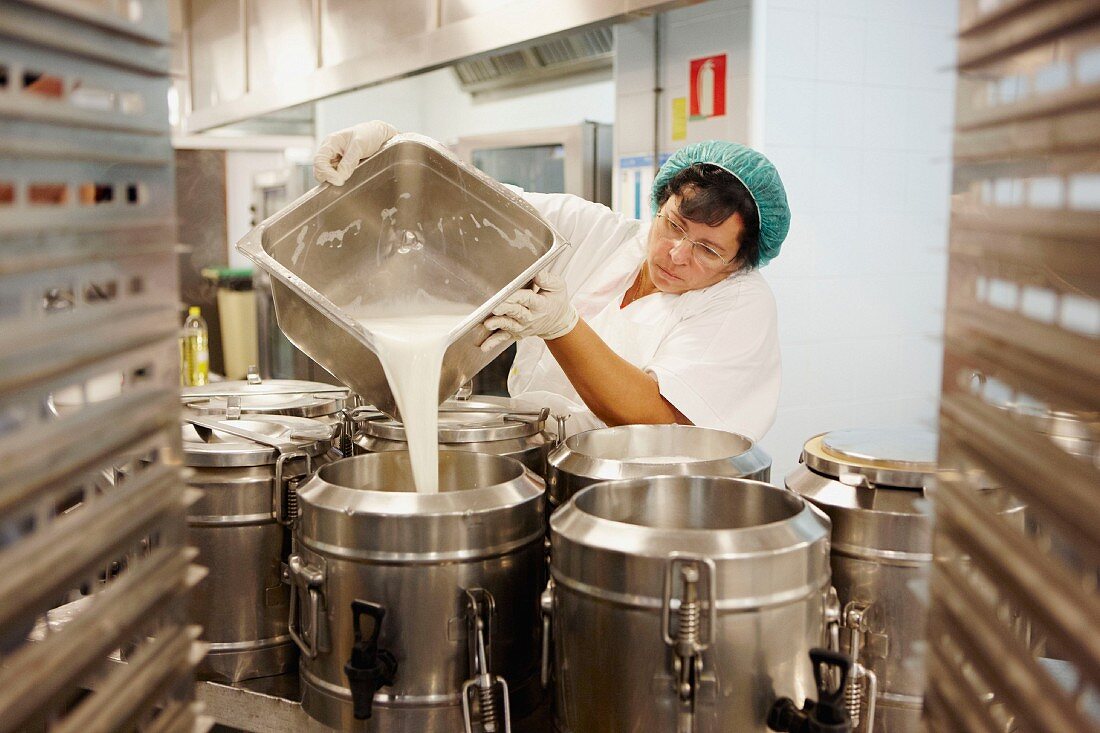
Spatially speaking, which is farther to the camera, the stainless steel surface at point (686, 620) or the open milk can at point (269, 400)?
the open milk can at point (269, 400)

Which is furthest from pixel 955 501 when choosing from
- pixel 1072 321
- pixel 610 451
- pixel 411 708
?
pixel 610 451

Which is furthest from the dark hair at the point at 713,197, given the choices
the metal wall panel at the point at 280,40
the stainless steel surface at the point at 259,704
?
the metal wall panel at the point at 280,40

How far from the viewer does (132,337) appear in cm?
55

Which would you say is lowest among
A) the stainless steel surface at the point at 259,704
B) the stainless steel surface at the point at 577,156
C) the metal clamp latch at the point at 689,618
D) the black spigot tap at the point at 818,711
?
the stainless steel surface at the point at 259,704

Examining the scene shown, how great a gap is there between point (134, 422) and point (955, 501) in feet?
1.61

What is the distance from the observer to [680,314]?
2.14m

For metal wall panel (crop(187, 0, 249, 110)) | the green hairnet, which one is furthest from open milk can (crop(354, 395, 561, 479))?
metal wall panel (crop(187, 0, 249, 110))

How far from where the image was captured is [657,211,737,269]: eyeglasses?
2.10 metres

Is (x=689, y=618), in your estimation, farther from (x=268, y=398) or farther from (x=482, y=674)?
(x=268, y=398)

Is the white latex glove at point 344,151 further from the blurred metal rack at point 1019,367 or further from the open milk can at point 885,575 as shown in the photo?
the blurred metal rack at point 1019,367

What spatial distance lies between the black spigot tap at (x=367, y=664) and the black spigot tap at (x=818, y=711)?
44 centimetres

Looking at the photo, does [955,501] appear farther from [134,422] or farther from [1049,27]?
[134,422]

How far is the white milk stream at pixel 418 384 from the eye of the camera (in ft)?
4.53

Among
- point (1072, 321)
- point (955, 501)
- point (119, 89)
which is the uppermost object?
point (119, 89)
